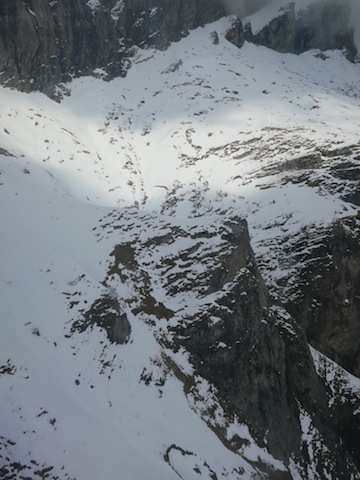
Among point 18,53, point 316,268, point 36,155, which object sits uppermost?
point 18,53

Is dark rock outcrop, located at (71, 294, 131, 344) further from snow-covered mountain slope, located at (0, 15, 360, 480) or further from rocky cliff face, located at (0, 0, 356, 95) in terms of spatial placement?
rocky cliff face, located at (0, 0, 356, 95)

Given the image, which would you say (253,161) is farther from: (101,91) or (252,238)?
(101,91)

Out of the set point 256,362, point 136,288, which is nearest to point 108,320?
point 136,288

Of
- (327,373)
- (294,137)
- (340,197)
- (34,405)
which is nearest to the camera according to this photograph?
(34,405)

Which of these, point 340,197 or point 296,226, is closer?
point 296,226

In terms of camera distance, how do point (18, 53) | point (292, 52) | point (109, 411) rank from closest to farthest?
point (109, 411), point (18, 53), point (292, 52)

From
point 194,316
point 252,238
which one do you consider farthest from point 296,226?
point 194,316

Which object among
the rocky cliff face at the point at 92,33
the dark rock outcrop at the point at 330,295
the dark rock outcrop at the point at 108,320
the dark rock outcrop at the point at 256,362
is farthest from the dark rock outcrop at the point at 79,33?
the dark rock outcrop at the point at 256,362

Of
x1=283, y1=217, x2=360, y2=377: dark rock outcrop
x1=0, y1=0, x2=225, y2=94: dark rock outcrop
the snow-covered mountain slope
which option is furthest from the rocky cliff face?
x1=283, y1=217, x2=360, y2=377: dark rock outcrop

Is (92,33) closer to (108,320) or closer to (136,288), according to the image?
(136,288)
